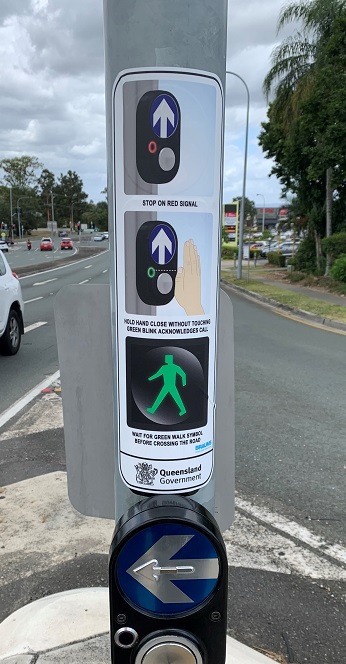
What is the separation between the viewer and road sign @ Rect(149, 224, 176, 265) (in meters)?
1.41

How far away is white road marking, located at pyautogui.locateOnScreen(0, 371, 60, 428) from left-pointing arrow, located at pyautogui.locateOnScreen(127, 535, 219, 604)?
4355 millimetres

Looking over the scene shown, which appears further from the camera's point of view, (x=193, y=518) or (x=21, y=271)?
(x=21, y=271)

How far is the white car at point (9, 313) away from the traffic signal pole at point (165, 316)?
7.27 m

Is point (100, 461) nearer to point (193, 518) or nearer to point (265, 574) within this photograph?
point (193, 518)

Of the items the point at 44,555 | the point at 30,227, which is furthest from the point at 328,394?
the point at 30,227

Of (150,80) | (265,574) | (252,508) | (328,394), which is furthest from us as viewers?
(328,394)

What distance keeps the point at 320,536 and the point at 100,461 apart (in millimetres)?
2208

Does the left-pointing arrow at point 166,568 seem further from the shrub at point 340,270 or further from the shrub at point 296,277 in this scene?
the shrub at point 296,277

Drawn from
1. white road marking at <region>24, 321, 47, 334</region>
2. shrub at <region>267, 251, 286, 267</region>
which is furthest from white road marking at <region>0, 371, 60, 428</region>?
shrub at <region>267, 251, 286, 267</region>

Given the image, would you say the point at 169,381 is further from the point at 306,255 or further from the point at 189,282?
the point at 306,255

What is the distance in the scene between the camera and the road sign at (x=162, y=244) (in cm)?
141

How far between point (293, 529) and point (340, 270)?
56.9 feet

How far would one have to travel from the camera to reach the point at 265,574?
3.07 m

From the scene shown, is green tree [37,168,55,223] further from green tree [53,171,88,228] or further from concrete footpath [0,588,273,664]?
concrete footpath [0,588,273,664]
